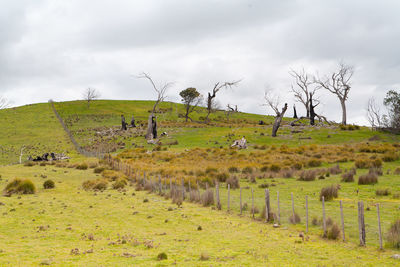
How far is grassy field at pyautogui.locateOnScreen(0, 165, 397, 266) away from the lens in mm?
12133

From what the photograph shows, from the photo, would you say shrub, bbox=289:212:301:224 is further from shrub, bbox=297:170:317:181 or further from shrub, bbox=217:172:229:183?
shrub, bbox=217:172:229:183

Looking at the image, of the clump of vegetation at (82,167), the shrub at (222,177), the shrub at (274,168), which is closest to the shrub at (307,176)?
the shrub at (274,168)

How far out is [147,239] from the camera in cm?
1548

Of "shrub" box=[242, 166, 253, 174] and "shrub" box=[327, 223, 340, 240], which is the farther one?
"shrub" box=[242, 166, 253, 174]

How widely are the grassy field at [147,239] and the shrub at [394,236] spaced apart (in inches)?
28.8

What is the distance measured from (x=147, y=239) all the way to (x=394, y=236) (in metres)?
9.24

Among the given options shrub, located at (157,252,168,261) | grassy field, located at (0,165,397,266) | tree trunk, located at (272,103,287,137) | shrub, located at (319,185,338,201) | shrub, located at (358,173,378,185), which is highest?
tree trunk, located at (272,103,287,137)

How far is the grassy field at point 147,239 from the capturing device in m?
12.1

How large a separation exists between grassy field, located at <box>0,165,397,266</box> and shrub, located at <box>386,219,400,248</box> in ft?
2.40

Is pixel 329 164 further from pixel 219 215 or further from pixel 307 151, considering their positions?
pixel 219 215

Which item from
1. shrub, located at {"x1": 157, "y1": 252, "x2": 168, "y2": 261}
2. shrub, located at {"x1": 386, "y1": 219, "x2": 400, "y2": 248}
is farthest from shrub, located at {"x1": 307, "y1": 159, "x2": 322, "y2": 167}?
shrub, located at {"x1": 157, "y1": 252, "x2": 168, "y2": 261}

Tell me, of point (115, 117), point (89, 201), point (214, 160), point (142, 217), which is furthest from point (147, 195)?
point (115, 117)

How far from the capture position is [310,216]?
59.3 ft

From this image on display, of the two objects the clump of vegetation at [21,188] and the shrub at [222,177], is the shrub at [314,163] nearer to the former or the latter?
the shrub at [222,177]
